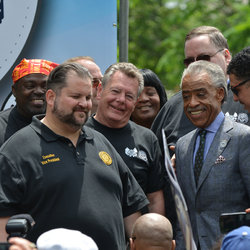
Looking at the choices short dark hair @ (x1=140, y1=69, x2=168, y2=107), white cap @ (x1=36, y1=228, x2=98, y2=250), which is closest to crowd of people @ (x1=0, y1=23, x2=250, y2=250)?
short dark hair @ (x1=140, y1=69, x2=168, y2=107)

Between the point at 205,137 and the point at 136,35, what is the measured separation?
1846 centimetres

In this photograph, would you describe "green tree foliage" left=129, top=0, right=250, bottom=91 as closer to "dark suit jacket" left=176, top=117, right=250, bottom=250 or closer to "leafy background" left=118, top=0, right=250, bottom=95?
"leafy background" left=118, top=0, right=250, bottom=95

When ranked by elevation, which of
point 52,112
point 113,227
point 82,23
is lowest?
point 113,227

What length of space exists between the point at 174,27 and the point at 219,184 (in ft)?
60.1

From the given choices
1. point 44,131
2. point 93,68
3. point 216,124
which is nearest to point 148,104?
point 93,68

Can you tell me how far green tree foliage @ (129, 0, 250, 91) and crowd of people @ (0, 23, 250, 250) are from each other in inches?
333

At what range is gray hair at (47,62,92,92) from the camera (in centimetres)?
465

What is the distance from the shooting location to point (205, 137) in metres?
4.90

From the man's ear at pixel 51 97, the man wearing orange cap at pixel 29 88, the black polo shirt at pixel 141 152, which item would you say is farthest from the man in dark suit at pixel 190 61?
the man's ear at pixel 51 97

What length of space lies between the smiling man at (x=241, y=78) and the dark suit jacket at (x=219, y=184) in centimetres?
19

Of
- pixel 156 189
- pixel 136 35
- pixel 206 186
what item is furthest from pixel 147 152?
pixel 136 35

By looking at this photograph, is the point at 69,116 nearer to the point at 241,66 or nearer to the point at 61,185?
the point at 61,185

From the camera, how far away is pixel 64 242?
293cm

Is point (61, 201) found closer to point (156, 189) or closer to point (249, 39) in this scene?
point (156, 189)
